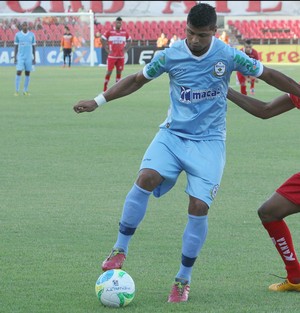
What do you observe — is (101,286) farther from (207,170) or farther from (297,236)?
(297,236)

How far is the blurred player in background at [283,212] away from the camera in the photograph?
22.2 feet

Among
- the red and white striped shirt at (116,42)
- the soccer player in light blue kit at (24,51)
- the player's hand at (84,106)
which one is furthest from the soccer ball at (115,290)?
the red and white striped shirt at (116,42)

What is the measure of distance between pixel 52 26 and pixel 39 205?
42.0m

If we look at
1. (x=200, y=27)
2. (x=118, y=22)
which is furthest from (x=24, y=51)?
(x=200, y=27)

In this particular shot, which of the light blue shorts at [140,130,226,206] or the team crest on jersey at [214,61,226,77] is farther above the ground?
the team crest on jersey at [214,61,226,77]

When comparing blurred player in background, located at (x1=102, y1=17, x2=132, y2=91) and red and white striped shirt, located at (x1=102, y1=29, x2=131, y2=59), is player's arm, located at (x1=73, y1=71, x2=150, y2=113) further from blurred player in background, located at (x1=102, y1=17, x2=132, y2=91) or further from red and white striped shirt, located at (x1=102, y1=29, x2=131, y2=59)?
red and white striped shirt, located at (x1=102, y1=29, x2=131, y2=59)

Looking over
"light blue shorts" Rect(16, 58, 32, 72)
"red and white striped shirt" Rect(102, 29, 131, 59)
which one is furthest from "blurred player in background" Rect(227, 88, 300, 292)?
"red and white striped shirt" Rect(102, 29, 131, 59)

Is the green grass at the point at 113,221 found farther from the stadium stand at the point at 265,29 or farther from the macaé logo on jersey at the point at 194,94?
the stadium stand at the point at 265,29

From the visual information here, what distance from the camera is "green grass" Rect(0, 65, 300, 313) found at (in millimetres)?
6684

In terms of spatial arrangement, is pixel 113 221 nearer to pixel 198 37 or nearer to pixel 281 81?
pixel 281 81

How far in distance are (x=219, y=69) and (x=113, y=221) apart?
3378 millimetres

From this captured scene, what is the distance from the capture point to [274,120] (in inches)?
861

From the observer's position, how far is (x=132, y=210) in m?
6.62

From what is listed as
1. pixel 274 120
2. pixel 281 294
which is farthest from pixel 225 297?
pixel 274 120
